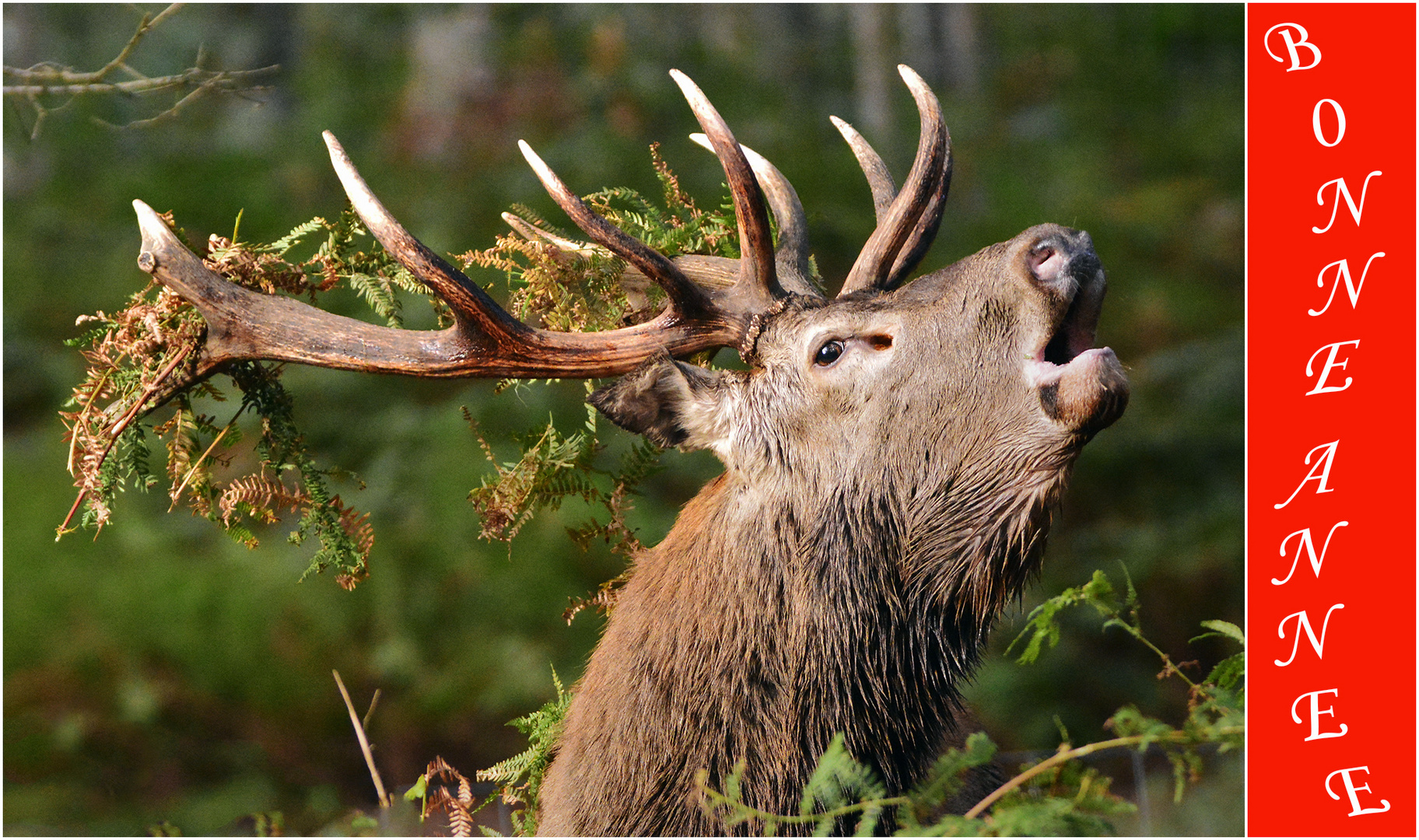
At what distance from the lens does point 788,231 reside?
130 inches

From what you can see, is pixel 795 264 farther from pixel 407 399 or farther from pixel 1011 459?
pixel 407 399

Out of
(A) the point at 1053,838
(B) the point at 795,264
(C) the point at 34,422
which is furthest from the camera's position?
(C) the point at 34,422

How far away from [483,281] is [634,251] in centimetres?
380

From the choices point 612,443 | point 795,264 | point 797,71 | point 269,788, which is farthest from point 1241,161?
point 269,788

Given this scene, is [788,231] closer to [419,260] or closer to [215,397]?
[419,260]

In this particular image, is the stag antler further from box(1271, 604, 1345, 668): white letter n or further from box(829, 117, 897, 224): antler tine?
box(1271, 604, 1345, 668): white letter n

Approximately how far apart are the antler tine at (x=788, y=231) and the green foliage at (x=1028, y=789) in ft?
3.60

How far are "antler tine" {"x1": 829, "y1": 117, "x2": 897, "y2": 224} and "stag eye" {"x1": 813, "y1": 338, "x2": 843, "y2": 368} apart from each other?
0.59m

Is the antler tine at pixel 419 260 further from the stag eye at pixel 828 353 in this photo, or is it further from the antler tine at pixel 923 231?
the antler tine at pixel 923 231

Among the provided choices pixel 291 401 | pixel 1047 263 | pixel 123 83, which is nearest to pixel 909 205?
pixel 1047 263

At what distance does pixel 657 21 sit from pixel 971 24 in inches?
159

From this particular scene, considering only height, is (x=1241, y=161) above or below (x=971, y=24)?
below

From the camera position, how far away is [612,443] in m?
6.28

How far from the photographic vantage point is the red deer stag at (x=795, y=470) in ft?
8.38
